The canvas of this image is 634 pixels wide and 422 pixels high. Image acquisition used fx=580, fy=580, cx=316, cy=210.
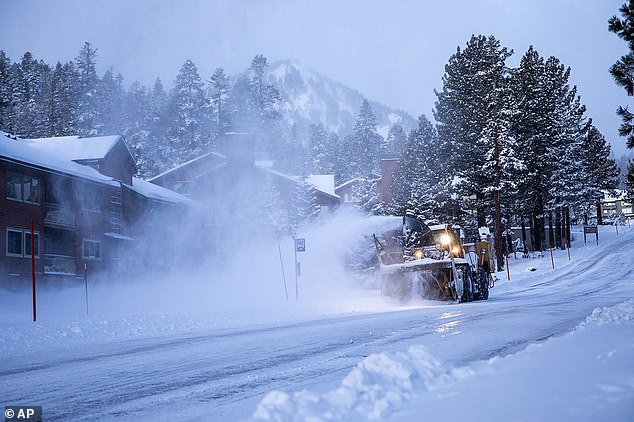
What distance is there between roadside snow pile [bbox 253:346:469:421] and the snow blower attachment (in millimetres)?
13207

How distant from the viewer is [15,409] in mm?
6027

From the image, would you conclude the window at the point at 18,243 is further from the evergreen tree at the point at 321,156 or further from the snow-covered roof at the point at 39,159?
the evergreen tree at the point at 321,156

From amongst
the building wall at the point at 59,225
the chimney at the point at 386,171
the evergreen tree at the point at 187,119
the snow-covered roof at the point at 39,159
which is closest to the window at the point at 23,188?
the building wall at the point at 59,225

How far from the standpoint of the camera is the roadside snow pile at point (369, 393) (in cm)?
478

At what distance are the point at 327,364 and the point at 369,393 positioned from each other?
2.66 m

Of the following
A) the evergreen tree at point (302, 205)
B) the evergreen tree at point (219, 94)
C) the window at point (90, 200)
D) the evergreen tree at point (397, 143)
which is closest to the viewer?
the window at point (90, 200)

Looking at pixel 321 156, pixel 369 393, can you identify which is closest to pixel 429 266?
pixel 369 393

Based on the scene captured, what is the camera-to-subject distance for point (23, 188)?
30922 mm

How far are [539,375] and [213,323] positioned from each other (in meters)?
11.2

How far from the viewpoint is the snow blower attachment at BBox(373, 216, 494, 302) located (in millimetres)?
19609

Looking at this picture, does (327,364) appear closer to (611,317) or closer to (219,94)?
(611,317)

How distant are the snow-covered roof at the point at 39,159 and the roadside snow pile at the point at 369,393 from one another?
26792 mm

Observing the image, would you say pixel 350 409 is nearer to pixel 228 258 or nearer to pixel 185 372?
pixel 185 372

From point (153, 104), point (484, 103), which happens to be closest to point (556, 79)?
point (484, 103)
